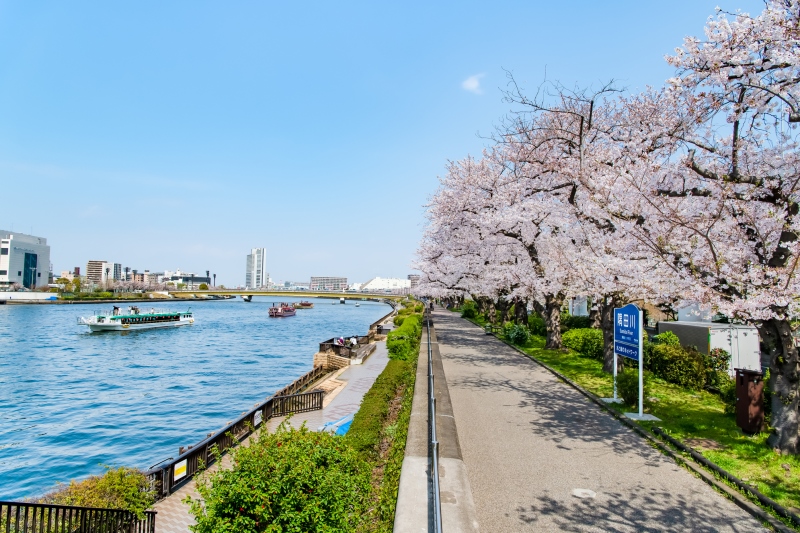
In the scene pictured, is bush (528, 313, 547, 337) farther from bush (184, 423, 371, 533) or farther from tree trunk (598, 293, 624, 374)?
bush (184, 423, 371, 533)

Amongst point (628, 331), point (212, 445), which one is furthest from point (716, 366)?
point (212, 445)

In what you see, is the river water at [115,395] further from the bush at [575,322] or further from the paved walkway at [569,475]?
the bush at [575,322]

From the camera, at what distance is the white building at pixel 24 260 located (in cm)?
16275

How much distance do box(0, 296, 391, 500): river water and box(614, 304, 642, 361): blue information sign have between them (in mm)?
17357

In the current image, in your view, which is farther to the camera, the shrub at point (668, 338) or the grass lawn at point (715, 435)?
the shrub at point (668, 338)

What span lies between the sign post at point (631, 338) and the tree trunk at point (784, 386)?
8.75 ft

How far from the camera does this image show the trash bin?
993 cm

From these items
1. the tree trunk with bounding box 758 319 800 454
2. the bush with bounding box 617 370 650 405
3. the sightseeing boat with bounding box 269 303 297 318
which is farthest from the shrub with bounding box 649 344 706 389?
the sightseeing boat with bounding box 269 303 297 318

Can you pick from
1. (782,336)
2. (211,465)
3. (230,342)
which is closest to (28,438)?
(211,465)

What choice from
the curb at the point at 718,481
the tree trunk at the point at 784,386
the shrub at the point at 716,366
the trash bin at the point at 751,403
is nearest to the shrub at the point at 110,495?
the curb at the point at 718,481

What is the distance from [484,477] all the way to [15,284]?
195366 millimetres

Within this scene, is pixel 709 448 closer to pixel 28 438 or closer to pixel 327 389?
pixel 327 389

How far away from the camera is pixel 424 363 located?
19.8 metres

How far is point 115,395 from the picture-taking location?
2906 cm
